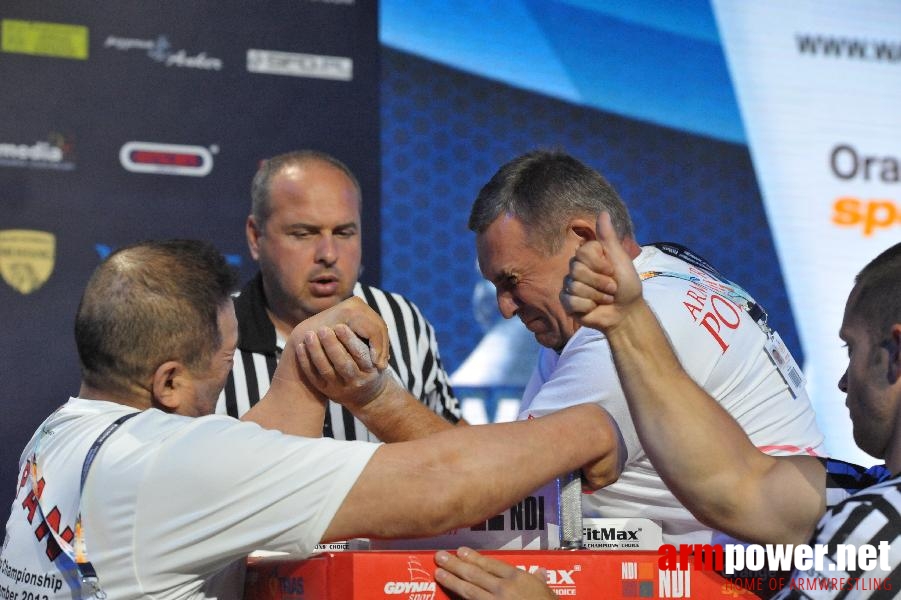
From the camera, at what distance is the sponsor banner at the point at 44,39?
323 centimetres

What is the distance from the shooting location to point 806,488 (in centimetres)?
160

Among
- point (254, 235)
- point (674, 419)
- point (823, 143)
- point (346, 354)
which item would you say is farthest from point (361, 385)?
point (823, 143)

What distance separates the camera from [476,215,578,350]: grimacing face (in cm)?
228

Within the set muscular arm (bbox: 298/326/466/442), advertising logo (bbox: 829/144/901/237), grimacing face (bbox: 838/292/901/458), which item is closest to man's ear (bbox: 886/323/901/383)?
grimacing face (bbox: 838/292/901/458)

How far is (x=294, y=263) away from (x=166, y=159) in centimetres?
68

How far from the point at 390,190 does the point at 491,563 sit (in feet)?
7.73

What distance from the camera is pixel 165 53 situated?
3.40 m

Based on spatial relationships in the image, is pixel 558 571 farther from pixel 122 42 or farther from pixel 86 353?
pixel 122 42

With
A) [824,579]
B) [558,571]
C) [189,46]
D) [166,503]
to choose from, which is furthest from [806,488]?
[189,46]

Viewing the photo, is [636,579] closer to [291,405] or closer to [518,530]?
[518,530]

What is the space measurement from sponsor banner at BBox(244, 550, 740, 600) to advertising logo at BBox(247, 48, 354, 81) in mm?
2309

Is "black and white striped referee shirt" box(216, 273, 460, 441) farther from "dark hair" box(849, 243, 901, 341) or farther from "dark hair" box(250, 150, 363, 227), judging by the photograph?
"dark hair" box(849, 243, 901, 341)

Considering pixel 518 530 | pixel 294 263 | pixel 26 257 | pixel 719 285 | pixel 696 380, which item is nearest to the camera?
pixel 518 530

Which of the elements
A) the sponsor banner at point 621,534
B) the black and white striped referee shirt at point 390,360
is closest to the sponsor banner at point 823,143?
the black and white striped referee shirt at point 390,360
